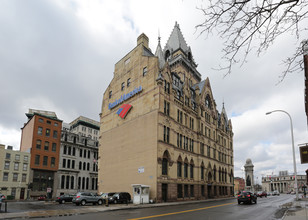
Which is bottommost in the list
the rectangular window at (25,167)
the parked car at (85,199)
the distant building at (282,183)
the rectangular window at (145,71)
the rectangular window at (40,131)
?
the distant building at (282,183)

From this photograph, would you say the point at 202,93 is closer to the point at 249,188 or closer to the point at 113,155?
the point at 113,155

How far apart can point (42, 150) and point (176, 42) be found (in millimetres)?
44417

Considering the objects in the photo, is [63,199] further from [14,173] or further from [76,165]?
[76,165]

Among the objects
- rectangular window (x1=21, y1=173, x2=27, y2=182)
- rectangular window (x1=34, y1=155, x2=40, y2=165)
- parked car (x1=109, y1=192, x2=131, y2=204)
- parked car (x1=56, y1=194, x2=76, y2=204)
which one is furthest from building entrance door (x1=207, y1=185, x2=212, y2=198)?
rectangular window (x1=21, y1=173, x2=27, y2=182)

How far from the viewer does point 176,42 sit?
6556cm

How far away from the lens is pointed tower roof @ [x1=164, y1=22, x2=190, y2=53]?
65062mm

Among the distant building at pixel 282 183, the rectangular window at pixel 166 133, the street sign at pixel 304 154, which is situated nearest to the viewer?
the street sign at pixel 304 154

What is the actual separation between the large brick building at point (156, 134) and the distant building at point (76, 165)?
21390 millimetres

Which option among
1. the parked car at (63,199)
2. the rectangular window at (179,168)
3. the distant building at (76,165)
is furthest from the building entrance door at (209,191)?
the distant building at (76,165)

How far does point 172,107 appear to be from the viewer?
40125 millimetres

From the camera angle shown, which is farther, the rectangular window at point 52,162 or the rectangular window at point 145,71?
the rectangular window at point 52,162

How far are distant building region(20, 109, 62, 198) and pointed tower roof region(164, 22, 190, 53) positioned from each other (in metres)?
37.2

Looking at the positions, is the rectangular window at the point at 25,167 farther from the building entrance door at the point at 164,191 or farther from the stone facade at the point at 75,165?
the building entrance door at the point at 164,191

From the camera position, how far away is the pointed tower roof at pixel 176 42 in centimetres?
6506
